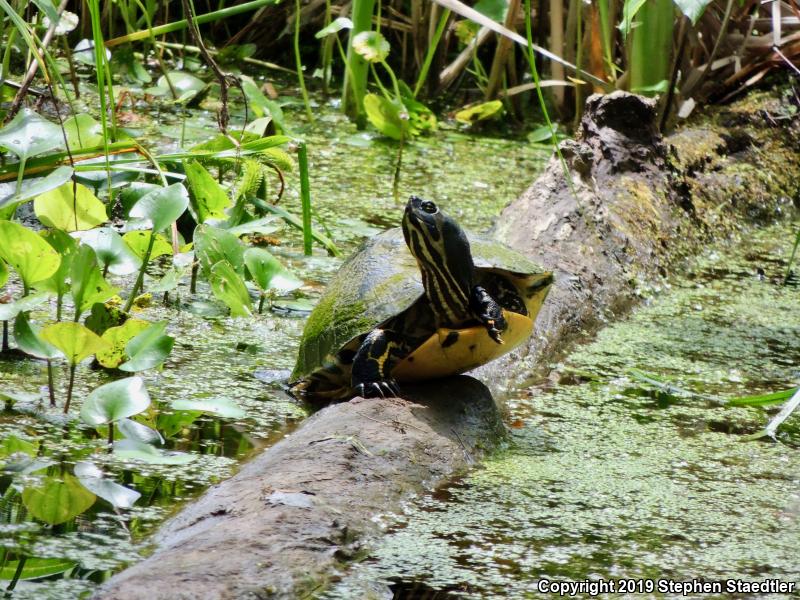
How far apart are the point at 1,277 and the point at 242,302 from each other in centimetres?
51

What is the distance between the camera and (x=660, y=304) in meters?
2.74

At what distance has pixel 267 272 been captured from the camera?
2309mm

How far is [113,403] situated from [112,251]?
52 cm

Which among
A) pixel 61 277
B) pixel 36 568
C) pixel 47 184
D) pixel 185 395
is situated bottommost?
pixel 185 395

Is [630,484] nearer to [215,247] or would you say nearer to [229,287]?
[229,287]

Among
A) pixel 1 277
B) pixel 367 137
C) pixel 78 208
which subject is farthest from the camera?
pixel 367 137

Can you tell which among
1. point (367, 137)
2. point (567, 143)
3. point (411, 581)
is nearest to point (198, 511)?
point (411, 581)

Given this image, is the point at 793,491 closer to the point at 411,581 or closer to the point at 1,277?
the point at 411,581

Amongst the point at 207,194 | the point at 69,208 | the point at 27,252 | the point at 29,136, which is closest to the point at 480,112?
the point at 207,194

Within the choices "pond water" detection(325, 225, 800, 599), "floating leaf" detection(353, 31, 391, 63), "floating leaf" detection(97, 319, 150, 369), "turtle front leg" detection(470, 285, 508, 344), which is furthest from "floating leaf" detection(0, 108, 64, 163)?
"floating leaf" detection(353, 31, 391, 63)

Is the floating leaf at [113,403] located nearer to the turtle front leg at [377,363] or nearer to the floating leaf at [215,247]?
the turtle front leg at [377,363]

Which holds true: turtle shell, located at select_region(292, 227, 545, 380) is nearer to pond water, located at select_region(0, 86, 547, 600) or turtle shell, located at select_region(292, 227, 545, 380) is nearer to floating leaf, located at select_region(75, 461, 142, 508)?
pond water, located at select_region(0, 86, 547, 600)

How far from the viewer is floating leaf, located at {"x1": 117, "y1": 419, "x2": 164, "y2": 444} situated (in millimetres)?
1674

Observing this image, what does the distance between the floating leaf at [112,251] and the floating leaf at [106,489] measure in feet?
1.90
